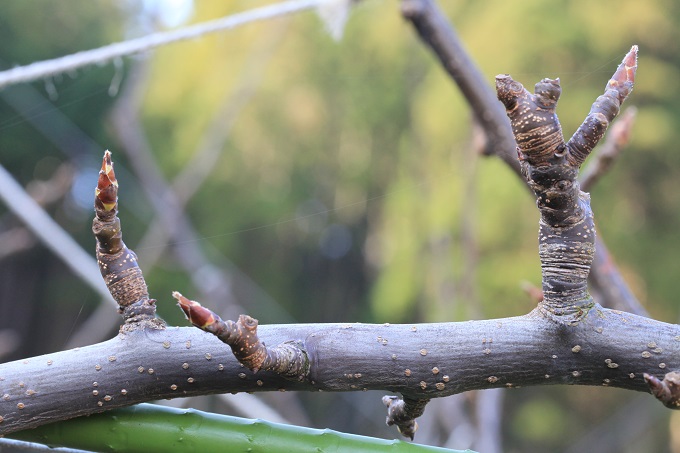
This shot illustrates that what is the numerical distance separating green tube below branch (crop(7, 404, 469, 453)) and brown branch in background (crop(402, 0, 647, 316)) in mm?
431

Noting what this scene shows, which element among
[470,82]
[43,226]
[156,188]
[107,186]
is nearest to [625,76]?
[107,186]

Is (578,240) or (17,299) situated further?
(17,299)

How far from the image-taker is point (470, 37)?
3385 mm

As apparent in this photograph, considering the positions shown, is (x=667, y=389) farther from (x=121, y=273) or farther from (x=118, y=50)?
(x=118, y=50)

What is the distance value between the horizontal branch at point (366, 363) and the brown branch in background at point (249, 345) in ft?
0.05

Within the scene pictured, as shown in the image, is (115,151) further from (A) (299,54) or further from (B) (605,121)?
(B) (605,121)

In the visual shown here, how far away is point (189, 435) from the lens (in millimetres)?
391

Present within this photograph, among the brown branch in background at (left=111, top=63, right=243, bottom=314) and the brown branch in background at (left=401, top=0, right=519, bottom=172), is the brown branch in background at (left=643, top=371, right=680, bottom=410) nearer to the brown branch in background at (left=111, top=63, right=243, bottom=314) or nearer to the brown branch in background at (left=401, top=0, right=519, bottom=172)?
the brown branch in background at (left=401, top=0, right=519, bottom=172)

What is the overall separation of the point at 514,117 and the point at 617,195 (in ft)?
13.7

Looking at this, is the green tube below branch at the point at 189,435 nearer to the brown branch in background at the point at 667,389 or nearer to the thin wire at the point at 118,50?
the brown branch in background at the point at 667,389

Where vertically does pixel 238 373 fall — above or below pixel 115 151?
below

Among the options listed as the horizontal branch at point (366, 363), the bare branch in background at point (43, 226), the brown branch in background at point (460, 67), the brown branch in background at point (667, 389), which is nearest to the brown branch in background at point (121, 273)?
the horizontal branch at point (366, 363)

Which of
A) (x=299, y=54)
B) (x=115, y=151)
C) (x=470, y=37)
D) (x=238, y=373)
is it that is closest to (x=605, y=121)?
(x=238, y=373)

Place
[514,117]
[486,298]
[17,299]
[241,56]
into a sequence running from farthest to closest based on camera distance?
1. [17,299]
2. [241,56]
3. [486,298]
4. [514,117]
